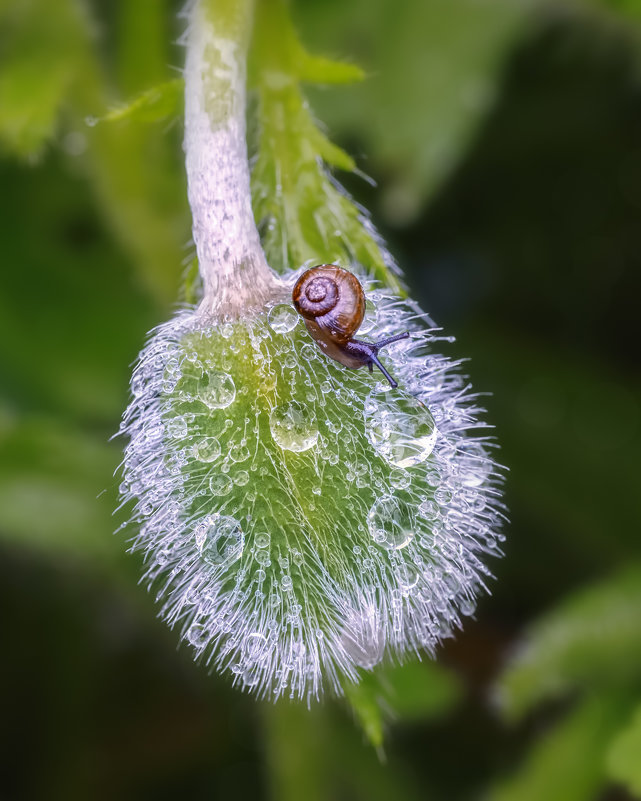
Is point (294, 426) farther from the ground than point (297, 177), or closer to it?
closer to it

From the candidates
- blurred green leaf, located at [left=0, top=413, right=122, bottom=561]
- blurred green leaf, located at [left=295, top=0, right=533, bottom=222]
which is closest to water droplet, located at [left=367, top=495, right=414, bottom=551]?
blurred green leaf, located at [left=0, top=413, right=122, bottom=561]

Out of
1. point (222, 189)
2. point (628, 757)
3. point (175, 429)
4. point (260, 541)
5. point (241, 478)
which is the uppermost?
point (222, 189)

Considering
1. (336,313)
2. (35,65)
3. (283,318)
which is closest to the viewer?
(336,313)

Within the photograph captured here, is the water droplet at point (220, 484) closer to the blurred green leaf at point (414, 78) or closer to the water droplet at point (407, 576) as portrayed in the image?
the water droplet at point (407, 576)

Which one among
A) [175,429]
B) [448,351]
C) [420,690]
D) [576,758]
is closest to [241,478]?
[175,429]

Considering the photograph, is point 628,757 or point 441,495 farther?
point 628,757

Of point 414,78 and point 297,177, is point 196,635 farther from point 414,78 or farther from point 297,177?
point 414,78

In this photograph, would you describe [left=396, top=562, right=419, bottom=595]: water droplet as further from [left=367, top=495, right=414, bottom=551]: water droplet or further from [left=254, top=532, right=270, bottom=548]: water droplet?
[left=254, top=532, right=270, bottom=548]: water droplet
